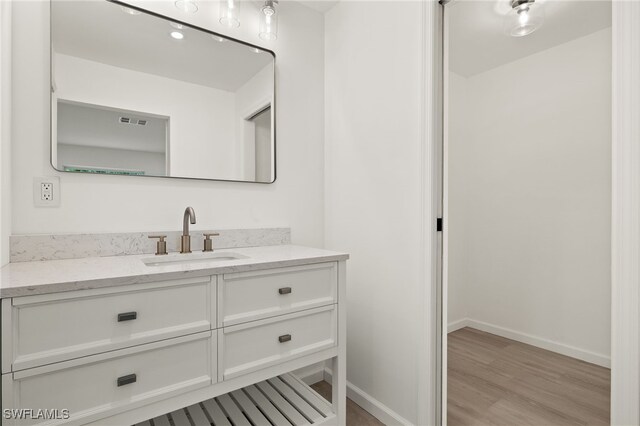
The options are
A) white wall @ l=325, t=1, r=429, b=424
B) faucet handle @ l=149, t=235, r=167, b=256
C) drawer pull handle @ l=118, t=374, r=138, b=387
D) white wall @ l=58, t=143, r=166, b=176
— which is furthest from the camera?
white wall @ l=325, t=1, r=429, b=424

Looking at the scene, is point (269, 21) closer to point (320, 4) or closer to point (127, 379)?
point (320, 4)

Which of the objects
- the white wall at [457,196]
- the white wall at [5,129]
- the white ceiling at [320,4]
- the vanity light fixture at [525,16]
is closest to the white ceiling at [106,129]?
the white wall at [5,129]

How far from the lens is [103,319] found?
99cm

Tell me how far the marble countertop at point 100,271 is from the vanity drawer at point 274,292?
4 cm

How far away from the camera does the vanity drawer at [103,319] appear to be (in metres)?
0.90

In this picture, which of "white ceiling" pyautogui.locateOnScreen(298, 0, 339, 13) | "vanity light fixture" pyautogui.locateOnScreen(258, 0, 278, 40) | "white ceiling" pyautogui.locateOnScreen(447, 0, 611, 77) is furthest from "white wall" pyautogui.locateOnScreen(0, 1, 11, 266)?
"white ceiling" pyautogui.locateOnScreen(447, 0, 611, 77)

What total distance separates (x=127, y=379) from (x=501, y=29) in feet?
9.95

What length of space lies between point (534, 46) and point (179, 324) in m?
3.24

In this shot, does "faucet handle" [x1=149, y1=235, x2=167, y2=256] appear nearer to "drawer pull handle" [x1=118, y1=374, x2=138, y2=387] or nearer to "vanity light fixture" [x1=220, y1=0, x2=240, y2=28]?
A: "drawer pull handle" [x1=118, y1=374, x2=138, y2=387]

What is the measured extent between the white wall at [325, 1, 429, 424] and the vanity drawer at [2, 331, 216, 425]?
0.96 meters

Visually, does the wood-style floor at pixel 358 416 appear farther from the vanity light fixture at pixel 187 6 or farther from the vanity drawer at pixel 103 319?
the vanity light fixture at pixel 187 6

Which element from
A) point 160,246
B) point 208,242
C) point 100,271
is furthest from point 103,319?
point 208,242

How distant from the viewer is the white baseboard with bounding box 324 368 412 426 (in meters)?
1.69

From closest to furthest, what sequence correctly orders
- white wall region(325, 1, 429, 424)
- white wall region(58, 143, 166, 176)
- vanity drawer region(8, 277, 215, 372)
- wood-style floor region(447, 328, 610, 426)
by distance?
vanity drawer region(8, 277, 215, 372) → white wall region(58, 143, 166, 176) → white wall region(325, 1, 429, 424) → wood-style floor region(447, 328, 610, 426)
